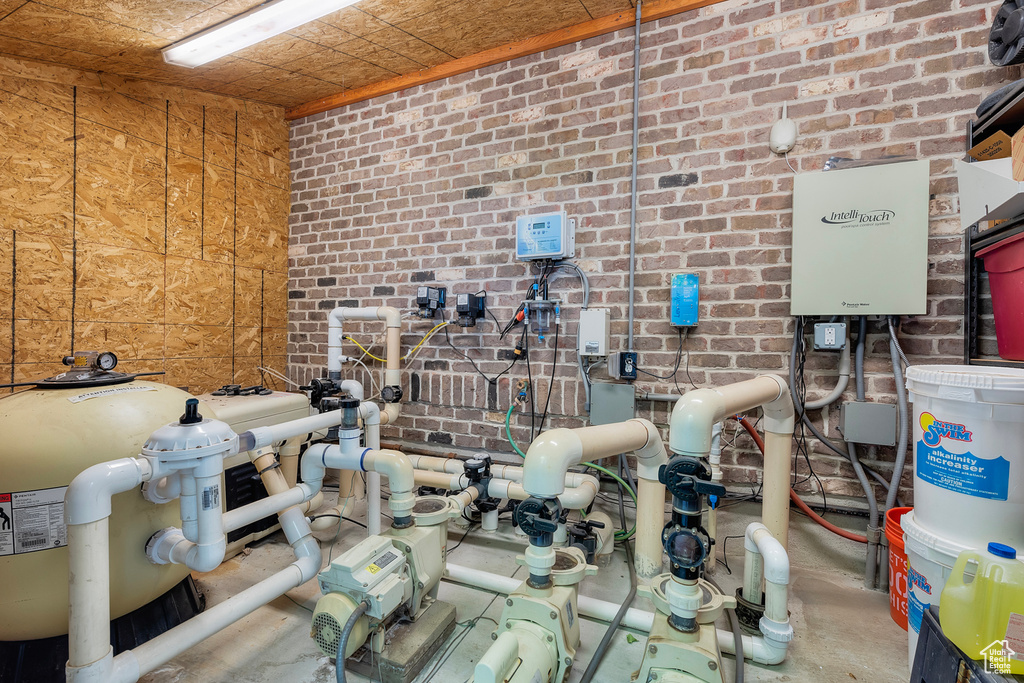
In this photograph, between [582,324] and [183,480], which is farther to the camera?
[582,324]

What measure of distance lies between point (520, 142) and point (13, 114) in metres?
2.45

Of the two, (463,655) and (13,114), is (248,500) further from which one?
(13,114)

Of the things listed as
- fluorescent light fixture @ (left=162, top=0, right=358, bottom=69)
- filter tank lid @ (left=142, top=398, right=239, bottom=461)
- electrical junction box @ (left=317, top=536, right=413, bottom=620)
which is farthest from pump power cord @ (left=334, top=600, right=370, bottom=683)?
fluorescent light fixture @ (left=162, top=0, right=358, bottom=69)

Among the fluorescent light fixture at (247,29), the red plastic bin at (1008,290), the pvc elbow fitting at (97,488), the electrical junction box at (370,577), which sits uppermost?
the fluorescent light fixture at (247,29)

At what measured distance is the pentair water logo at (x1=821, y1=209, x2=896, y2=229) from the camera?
5.91 ft

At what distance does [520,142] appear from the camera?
8.49 ft

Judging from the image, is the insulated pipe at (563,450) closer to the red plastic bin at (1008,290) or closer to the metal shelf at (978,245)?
the red plastic bin at (1008,290)

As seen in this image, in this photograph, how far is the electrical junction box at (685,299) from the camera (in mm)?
2152

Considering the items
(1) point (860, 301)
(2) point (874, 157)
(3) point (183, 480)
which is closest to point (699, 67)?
(2) point (874, 157)

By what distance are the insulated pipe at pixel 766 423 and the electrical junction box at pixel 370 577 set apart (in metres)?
0.92

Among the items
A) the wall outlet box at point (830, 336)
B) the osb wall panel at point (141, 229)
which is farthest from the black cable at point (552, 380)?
the osb wall panel at point (141, 229)

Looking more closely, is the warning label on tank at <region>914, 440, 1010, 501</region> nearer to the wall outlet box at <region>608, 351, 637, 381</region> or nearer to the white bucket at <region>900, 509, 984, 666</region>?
the white bucket at <region>900, 509, 984, 666</region>

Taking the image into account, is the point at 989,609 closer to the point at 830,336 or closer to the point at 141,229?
the point at 830,336

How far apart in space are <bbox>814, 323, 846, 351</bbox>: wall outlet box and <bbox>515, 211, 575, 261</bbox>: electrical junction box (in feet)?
3.99
